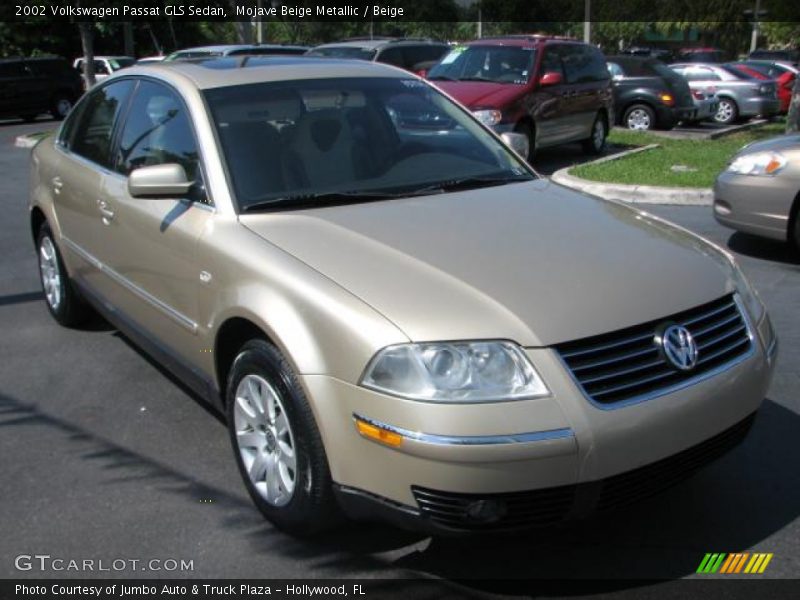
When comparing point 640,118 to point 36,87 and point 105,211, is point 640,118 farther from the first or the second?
point 36,87

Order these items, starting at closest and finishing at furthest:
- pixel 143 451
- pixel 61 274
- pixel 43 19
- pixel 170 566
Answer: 1. pixel 170 566
2. pixel 143 451
3. pixel 61 274
4. pixel 43 19

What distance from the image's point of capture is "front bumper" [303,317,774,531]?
262 cm

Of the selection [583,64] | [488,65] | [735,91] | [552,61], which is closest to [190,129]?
[488,65]

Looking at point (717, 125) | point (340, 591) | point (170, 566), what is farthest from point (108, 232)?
point (717, 125)

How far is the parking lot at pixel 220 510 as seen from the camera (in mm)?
3113

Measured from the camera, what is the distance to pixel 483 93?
11609 mm

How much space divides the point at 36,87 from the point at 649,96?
16251 mm

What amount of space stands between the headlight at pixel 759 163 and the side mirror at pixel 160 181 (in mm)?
4991

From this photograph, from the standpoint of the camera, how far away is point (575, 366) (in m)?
2.73

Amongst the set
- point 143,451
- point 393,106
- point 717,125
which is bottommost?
point 717,125

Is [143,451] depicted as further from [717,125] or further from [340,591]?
[717,125]

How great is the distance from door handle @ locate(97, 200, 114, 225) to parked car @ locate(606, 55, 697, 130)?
13.5 meters

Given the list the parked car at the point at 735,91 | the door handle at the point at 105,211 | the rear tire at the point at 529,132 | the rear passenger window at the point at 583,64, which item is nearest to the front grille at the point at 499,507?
the door handle at the point at 105,211

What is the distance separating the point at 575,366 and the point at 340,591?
44.0 inches
